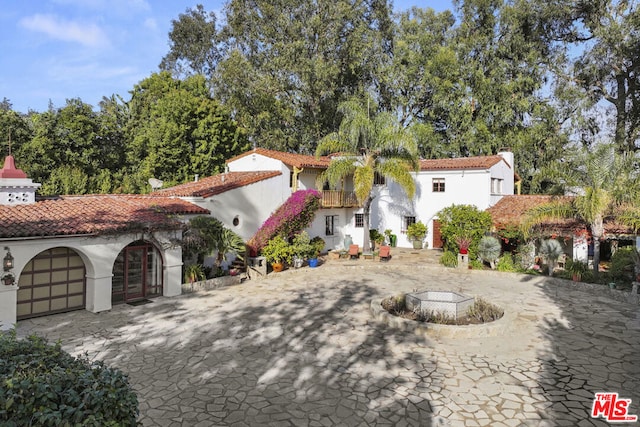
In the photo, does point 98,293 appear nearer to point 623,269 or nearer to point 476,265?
point 476,265

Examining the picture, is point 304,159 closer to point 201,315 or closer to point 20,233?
point 201,315

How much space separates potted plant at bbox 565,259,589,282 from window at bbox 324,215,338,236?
15.0 m

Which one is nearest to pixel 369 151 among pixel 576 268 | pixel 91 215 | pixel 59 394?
pixel 576 268

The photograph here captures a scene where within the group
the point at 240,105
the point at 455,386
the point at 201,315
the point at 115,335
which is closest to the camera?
the point at 455,386

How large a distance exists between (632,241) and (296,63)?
92.3 ft

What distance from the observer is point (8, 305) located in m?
12.1

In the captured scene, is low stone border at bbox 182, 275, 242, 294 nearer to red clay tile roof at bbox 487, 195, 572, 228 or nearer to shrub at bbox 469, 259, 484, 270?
shrub at bbox 469, 259, 484, 270

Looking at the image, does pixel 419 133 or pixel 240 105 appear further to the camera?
pixel 240 105

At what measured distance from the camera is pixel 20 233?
12.0m

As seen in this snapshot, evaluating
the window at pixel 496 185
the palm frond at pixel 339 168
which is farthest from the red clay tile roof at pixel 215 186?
the window at pixel 496 185

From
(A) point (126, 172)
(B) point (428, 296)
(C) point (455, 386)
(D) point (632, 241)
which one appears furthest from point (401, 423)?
(A) point (126, 172)

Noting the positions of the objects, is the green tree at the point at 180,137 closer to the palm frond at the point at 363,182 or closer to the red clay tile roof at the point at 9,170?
the palm frond at the point at 363,182

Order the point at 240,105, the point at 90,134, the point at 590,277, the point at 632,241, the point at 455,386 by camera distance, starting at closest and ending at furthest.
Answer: the point at 455,386 → the point at 590,277 → the point at 632,241 → the point at 90,134 → the point at 240,105

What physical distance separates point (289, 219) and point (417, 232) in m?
11.6
